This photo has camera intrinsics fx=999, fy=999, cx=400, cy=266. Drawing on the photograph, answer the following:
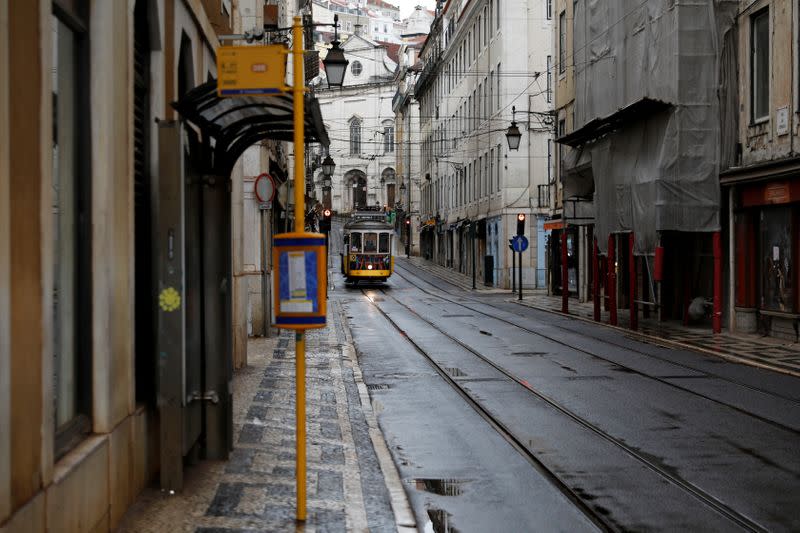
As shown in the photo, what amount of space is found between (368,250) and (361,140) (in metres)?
67.2

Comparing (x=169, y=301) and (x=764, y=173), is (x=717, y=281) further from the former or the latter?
(x=169, y=301)

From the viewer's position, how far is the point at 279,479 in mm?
7895

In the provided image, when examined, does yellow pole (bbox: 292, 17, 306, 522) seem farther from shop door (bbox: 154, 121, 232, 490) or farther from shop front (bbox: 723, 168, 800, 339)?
shop front (bbox: 723, 168, 800, 339)

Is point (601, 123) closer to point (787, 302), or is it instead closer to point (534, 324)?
point (534, 324)

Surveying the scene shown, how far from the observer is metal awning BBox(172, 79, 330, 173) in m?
7.75

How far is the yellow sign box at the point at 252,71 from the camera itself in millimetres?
6875

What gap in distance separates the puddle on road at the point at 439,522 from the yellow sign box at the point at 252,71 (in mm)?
3135

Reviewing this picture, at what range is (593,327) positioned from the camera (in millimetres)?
24281

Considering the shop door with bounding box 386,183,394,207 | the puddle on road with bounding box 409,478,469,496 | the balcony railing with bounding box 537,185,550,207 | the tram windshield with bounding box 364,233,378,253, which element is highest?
the shop door with bounding box 386,183,394,207

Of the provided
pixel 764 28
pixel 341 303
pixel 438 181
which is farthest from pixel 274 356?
pixel 438 181

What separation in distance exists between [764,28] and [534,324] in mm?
8681

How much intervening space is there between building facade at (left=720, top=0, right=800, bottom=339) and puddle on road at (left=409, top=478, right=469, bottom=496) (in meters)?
13.0

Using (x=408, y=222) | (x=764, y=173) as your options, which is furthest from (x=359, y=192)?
(x=764, y=173)

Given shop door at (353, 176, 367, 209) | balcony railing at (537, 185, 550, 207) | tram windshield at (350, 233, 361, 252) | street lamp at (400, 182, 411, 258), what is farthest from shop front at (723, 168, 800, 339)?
shop door at (353, 176, 367, 209)
